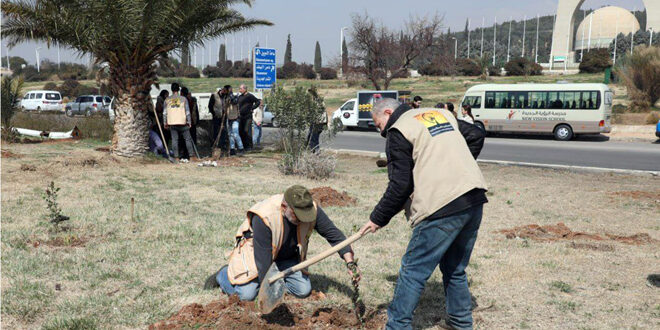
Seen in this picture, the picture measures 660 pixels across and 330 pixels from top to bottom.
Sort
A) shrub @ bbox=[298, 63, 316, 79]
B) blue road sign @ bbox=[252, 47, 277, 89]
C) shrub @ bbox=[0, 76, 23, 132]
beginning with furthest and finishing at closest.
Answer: shrub @ bbox=[298, 63, 316, 79]
blue road sign @ bbox=[252, 47, 277, 89]
shrub @ bbox=[0, 76, 23, 132]

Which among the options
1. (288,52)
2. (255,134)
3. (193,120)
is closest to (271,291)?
(193,120)

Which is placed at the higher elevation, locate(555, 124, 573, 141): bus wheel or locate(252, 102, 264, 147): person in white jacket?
locate(252, 102, 264, 147): person in white jacket

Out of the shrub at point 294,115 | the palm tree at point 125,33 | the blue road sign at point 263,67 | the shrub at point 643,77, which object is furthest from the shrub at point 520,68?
the shrub at point 294,115

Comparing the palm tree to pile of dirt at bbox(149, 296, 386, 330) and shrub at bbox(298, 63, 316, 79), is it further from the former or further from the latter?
shrub at bbox(298, 63, 316, 79)

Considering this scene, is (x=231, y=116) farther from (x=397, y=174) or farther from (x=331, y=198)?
(x=397, y=174)

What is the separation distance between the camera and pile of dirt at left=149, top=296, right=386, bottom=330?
149 inches

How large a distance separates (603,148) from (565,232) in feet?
42.6

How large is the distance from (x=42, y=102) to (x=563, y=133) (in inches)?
1224

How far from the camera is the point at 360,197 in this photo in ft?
29.3

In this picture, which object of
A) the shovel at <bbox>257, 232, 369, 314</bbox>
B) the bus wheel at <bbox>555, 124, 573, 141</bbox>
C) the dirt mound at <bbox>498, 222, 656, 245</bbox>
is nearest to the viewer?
the shovel at <bbox>257, 232, 369, 314</bbox>

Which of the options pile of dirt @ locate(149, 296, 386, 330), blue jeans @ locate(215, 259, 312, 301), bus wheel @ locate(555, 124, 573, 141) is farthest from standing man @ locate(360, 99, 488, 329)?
bus wheel @ locate(555, 124, 573, 141)

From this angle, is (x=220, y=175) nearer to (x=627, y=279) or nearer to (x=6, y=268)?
(x=6, y=268)

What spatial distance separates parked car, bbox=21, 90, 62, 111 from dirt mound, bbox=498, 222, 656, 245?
35245mm

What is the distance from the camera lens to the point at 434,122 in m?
3.45
